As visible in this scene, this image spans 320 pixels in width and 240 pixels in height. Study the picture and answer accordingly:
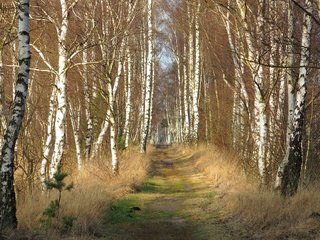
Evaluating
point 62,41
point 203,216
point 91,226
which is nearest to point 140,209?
point 203,216

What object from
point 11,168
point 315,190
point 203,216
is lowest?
point 203,216

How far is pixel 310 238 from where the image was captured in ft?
24.8

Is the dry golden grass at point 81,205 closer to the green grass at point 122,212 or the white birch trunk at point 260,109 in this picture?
the green grass at point 122,212

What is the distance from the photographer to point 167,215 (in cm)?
1156

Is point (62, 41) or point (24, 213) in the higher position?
point (62, 41)

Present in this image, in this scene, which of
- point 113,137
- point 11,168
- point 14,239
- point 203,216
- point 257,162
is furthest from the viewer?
point 113,137

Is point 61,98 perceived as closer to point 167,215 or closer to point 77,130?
point 167,215

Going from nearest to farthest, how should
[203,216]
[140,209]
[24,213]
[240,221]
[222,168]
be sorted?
1. [24,213]
2. [240,221]
3. [203,216]
4. [140,209]
5. [222,168]

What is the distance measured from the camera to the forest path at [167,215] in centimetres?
943

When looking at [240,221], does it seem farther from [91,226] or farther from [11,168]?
[11,168]

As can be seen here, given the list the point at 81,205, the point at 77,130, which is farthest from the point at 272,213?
the point at 77,130

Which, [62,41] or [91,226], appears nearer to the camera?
[91,226]

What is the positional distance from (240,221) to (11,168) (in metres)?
4.82

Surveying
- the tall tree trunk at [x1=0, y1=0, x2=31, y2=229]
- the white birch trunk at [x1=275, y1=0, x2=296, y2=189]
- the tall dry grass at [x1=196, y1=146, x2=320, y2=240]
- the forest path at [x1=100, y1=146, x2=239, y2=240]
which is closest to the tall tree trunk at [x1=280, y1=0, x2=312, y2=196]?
the white birch trunk at [x1=275, y1=0, x2=296, y2=189]
